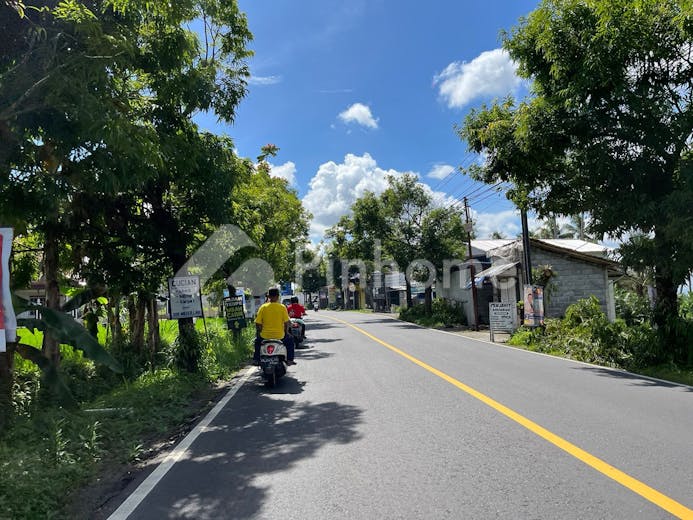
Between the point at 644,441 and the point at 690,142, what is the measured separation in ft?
27.6

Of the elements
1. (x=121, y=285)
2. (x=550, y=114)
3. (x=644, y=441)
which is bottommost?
(x=644, y=441)

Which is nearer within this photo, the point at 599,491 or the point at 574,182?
the point at 599,491

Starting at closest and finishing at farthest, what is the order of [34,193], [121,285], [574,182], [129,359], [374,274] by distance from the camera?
[34,193] < [121,285] < [574,182] < [129,359] < [374,274]

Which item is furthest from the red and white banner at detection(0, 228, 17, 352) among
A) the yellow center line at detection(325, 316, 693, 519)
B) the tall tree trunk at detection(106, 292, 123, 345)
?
the tall tree trunk at detection(106, 292, 123, 345)

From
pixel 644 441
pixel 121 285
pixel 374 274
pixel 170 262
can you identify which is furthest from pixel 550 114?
pixel 374 274

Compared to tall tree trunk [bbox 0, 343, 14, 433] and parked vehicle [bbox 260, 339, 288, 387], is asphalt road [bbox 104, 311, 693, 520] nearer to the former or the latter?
parked vehicle [bbox 260, 339, 288, 387]

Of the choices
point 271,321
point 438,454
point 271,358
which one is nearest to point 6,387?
point 271,358

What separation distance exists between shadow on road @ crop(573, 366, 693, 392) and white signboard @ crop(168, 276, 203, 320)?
8.62 m

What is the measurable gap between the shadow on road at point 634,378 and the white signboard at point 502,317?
28.0 feet

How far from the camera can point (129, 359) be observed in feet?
48.4

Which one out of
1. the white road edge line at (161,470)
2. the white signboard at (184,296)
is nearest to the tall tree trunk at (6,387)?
the white road edge line at (161,470)

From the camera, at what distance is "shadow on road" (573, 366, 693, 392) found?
9730 mm

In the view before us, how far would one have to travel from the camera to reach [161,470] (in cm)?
552

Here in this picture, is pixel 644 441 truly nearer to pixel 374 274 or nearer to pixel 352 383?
pixel 352 383
